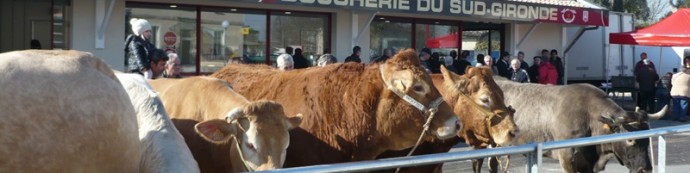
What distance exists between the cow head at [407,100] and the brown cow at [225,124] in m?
1.06

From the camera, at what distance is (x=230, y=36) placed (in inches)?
692

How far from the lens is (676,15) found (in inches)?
856

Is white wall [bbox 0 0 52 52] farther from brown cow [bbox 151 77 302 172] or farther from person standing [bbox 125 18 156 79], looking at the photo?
brown cow [bbox 151 77 302 172]

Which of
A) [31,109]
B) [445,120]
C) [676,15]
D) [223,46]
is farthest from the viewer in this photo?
[676,15]

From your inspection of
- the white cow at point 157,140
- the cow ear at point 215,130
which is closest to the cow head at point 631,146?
the cow ear at point 215,130

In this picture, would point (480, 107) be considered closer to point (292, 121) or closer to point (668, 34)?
point (292, 121)

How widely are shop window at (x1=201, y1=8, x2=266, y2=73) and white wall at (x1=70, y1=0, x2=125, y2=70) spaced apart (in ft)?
6.04

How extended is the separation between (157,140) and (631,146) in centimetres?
417

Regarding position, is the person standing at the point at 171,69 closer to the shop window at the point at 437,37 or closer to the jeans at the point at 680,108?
the shop window at the point at 437,37

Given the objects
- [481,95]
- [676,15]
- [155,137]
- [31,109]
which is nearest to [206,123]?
[155,137]

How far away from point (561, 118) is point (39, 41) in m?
9.62

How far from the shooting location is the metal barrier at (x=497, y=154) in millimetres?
3639

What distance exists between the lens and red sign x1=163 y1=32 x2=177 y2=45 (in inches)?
644

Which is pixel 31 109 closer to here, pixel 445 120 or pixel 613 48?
pixel 445 120
